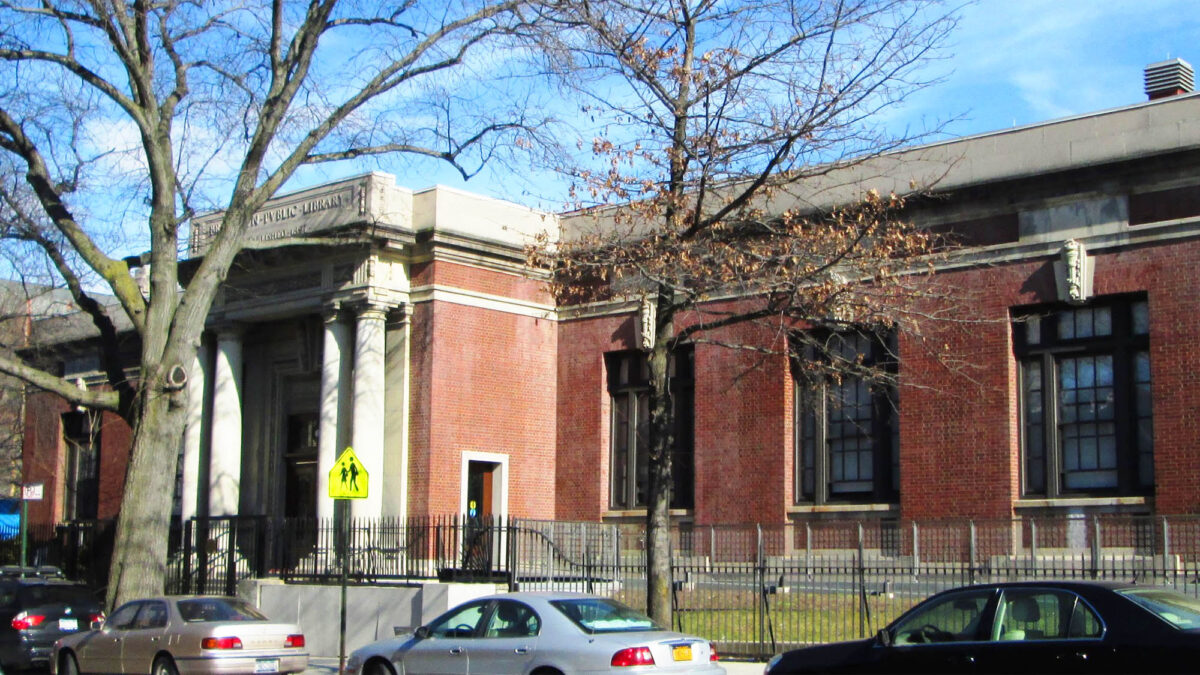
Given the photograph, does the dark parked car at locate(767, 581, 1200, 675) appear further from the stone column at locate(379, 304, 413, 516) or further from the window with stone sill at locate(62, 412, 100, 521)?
the window with stone sill at locate(62, 412, 100, 521)

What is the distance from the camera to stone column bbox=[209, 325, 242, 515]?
108ft

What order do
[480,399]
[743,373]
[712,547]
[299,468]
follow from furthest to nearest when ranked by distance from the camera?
[299,468] → [480,399] → [712,547] → [743,373]

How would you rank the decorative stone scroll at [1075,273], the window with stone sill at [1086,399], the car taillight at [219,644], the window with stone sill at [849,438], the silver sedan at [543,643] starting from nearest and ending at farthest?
the silver sedan at [543,643]
the car taillight at [219,644]
the window with stone sill at [1086,399]
the decorative stone scroll at [1075,273]
the window with stone sill at [849,438]

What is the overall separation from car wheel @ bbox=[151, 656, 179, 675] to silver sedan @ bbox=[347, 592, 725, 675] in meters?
3.72

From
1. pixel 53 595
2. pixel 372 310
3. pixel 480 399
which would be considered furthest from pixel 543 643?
pixel 480 399

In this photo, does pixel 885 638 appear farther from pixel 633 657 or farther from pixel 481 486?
pixel 481 486

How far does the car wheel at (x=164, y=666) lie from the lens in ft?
60.5

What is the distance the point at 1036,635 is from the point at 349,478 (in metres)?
10.3

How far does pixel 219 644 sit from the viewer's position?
18094 mm

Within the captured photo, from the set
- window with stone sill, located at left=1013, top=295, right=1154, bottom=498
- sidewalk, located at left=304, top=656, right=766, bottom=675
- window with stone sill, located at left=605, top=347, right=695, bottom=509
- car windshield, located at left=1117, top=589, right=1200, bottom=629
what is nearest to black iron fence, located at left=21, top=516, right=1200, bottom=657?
sidewalk, located at left=304, top=656, right=766, bottom=675

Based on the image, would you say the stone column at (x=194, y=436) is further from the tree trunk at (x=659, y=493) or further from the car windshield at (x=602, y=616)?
the car windshield at (x=602, y=616)

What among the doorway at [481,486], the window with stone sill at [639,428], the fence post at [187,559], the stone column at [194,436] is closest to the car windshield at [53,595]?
the fence post at [187,559]

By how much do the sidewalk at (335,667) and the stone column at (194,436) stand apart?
10615mm

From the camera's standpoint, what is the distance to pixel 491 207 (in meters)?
32.2
